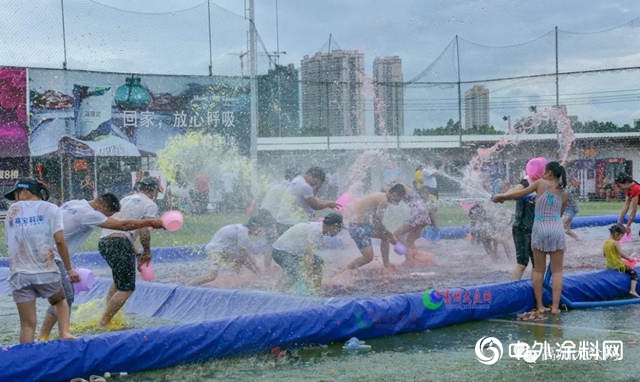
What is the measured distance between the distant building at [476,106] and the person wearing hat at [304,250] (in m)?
19.2

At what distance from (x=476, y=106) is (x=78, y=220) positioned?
22.4m

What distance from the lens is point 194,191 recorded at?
2477 cm

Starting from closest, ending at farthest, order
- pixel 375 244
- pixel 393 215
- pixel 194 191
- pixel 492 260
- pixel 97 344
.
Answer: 1. pixel 97 344
2. pixel 492 260
3. pixel 393 215
4. pixel 375 244
5. pixel 194 191

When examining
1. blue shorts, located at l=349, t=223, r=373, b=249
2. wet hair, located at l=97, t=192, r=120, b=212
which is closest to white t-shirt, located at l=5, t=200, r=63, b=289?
wet hair, located at l=97, t=192, r=120, b=212

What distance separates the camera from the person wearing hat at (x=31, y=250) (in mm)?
5980

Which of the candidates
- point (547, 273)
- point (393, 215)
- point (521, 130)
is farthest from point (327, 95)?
point (547, 273)

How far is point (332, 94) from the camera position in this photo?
2564 cm

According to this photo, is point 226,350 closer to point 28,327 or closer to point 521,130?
point 28,327

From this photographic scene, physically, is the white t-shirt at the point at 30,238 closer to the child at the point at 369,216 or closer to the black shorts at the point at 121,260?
the black shorts at the point at 121,260

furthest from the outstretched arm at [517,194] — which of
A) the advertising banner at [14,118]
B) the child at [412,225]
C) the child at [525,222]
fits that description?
the advertising banner at [14,118]

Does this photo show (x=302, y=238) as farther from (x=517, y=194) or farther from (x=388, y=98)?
(x=388, y=98)

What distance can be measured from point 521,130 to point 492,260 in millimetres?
16216
